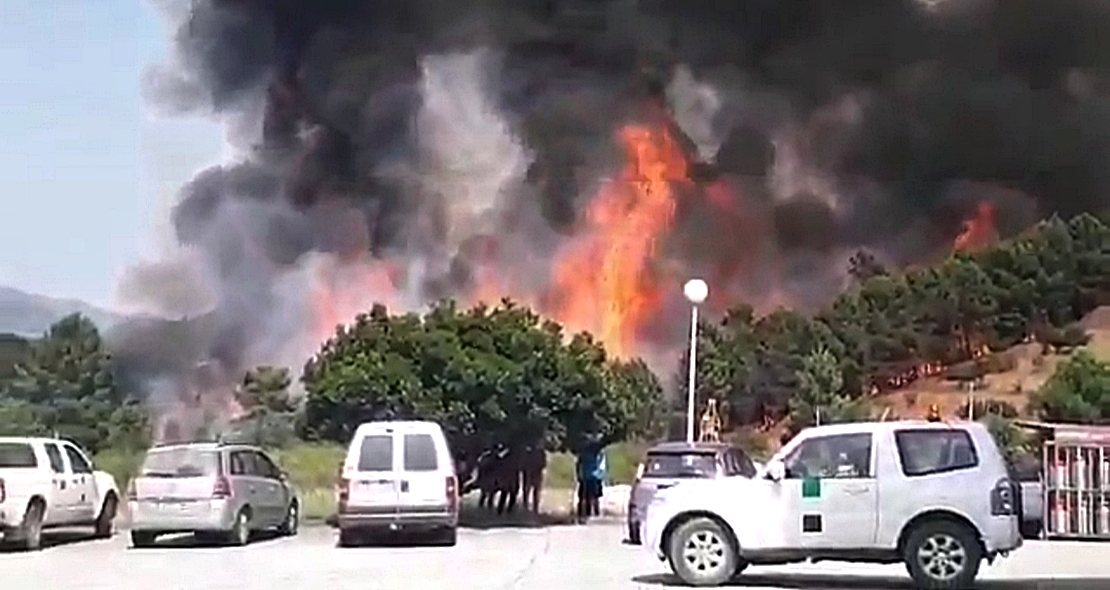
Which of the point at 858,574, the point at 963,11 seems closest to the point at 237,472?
the point at 858,574

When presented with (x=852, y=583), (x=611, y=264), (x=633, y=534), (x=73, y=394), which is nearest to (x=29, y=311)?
(x=73, y=394)

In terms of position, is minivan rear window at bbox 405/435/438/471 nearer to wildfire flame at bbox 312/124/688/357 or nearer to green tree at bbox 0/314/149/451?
green tree at bbox 0/314/149/451

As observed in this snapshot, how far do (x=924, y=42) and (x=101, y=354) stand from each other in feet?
91.3

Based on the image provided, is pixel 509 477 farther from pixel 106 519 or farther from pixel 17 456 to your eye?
pixel 17 456

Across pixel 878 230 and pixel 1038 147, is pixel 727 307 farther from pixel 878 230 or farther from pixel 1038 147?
pixel 1038 147

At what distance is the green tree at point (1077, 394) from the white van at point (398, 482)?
23780mm

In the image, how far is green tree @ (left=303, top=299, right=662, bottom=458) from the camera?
30828 millimetres

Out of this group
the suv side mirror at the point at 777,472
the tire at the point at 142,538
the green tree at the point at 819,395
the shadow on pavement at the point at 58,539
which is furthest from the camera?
the green tree at the point at 819,395

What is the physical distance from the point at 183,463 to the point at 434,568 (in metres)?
5.92

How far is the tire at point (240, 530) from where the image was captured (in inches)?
1034

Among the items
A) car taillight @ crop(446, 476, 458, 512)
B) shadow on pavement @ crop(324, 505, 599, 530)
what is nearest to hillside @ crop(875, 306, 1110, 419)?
shadow on pavement @ crop(324, 505, 599, 530)

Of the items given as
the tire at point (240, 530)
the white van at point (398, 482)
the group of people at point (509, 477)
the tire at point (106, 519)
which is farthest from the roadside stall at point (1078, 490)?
the tire at point (106, 519)

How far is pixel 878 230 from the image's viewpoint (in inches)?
2388

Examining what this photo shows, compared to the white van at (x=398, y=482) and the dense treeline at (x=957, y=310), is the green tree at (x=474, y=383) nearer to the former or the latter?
the white van at (x=398, y=482)
